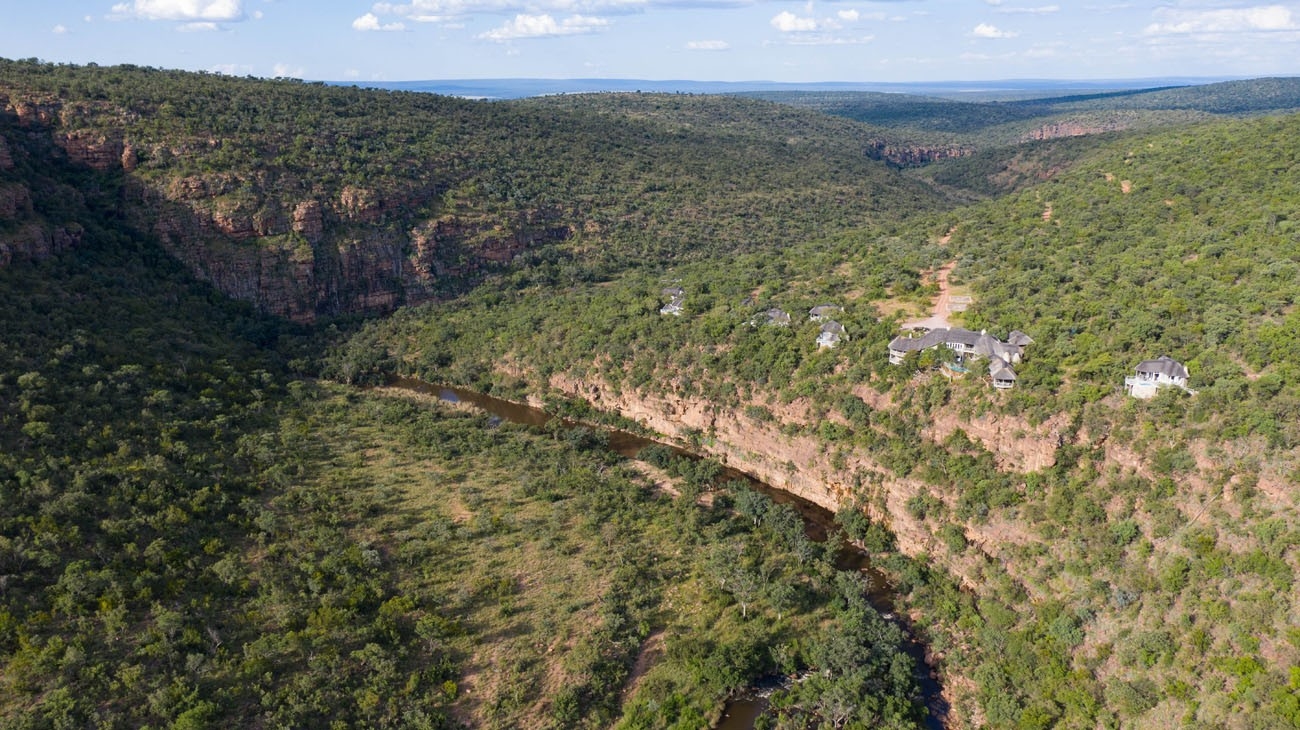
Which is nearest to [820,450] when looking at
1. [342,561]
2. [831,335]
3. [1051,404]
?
[831,335]

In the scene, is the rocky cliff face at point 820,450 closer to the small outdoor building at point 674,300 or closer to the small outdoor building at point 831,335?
the small outdoor building at point 831,335

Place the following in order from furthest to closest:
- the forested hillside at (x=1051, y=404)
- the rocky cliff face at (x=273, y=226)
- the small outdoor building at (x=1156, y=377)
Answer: the rocky cliff face at (x=273, y=226) < the small outdoor building at (x=1156, y=377) < the forested hillside at (x=1051, y=404)

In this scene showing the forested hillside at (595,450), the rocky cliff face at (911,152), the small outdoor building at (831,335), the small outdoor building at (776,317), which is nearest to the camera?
the forested hillside at (595,450)

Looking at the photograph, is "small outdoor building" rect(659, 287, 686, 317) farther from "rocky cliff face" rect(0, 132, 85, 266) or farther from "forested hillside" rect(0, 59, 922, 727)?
Answer: "rocky cliff face" rect(0, 132, 85, 266)

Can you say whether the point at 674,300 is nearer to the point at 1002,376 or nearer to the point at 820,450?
the point at 820,450

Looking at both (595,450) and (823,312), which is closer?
(595,450)

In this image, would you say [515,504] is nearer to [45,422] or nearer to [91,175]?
[45,422]

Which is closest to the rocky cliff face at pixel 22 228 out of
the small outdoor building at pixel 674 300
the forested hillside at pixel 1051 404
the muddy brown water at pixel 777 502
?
the forested hillside at pixel 1051 404
